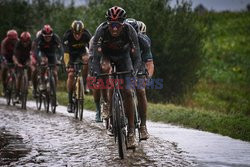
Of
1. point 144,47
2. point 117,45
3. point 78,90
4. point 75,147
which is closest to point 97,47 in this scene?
point 117,45

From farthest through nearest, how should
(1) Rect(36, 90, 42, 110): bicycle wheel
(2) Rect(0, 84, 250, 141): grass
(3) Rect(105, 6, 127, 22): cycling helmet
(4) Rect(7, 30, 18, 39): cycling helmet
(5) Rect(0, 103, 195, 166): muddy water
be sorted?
(4) Rect(7, 30, 18, 39): cycling helmet, (1) Rect(36, 90, 42, 110): bicycle wheel, (2) Rect(0, 84, 250, 141): grass, (3) Rect(105, 6, 127, 22): cycling helmet, (5) Rect(0, 103, 195, 166): muddy water

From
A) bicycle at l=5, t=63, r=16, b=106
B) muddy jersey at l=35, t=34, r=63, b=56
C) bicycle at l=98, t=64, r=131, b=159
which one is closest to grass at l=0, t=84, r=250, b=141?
muddy jersey at l=35, t=34, r=63, b=56

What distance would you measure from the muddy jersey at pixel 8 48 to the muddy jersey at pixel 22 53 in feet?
4.44

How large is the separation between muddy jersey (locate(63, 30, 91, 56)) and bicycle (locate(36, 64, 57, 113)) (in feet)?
7.15

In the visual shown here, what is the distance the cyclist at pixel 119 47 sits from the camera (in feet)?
35.4

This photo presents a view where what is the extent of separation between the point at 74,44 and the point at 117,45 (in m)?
6.73

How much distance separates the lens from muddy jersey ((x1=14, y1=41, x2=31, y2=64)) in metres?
21.6

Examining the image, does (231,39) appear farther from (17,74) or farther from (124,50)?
(124,50)

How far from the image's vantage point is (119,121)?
1062 cm

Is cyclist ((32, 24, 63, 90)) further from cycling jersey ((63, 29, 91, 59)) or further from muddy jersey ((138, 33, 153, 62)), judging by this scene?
muddy jersey ((138, 33, 153, 62))

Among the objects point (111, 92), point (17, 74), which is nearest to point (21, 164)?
point (111, 92)

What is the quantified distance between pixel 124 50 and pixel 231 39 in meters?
43.4

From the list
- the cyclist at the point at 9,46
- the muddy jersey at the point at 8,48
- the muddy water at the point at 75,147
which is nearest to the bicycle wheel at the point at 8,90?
the cyclist at the point at 9,46

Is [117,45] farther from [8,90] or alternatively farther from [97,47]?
[8,90]
